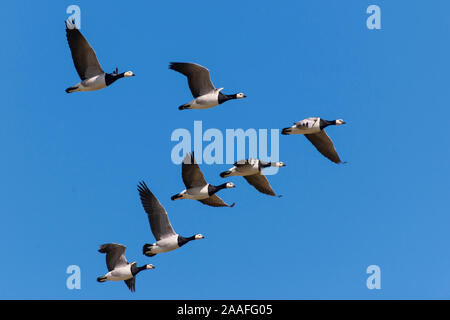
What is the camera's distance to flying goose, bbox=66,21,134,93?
2308 cm

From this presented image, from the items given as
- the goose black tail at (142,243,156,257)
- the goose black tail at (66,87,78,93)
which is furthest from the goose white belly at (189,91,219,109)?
the goose black tail at (142,243,156,257)

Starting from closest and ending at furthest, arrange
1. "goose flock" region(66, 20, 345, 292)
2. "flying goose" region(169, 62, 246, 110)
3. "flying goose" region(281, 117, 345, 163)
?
"goose flock" region(66, 20, 345, 292), "flying goose" region(169, 62, 246, 110), "flying goose" region(281, 117, 345, 163)

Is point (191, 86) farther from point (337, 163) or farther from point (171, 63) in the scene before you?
point (337, 163)

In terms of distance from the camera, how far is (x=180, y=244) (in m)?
23.9

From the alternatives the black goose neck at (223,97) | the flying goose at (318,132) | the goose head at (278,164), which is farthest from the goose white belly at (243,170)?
the black goose neck at (223,97)

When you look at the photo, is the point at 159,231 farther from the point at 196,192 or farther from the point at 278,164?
the point at 278,164

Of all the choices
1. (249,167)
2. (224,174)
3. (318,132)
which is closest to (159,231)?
(224,174)

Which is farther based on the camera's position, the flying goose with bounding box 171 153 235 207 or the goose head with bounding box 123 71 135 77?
the goose head with bounding box 123 71 135 77

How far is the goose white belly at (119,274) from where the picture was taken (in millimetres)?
24250

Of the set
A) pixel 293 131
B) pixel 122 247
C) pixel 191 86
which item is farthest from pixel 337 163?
pixel 122 247

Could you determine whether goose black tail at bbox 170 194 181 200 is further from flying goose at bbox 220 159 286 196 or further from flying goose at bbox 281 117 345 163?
flying goose at bbox 281 117 345 163
